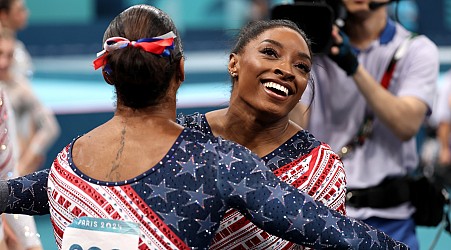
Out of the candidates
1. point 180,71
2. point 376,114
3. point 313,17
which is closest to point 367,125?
point 376,114

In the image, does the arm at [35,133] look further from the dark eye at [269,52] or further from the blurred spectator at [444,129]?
the dark eye at [269,52]

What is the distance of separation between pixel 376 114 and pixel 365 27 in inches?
13.4

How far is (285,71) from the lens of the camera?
223cm

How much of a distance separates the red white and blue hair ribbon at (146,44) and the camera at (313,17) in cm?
107

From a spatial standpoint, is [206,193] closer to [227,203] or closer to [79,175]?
[227,203]

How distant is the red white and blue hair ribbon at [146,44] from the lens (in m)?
2.00

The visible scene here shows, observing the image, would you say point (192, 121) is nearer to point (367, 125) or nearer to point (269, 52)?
point (269, 52)

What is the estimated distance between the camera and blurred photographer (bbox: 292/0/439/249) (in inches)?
→ 136

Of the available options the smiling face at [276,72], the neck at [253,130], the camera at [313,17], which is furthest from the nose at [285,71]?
the camera at [313,17]

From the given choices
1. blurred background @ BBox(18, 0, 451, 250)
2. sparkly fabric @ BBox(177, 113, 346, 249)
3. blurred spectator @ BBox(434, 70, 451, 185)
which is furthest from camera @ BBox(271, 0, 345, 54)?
blurred background @ BBox(18, 0, 451, 250)

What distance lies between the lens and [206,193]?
6.42ft

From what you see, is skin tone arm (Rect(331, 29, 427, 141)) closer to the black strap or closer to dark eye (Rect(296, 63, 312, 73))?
the black strap

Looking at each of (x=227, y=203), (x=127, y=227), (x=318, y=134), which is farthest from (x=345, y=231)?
(x=318, y=134)

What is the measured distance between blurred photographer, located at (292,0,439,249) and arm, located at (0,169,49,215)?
137 centimetres
